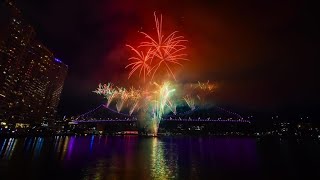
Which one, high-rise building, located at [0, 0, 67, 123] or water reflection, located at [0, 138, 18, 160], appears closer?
water reflection, located at [0, 138, 18, 160]

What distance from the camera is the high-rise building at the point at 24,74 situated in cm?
9331

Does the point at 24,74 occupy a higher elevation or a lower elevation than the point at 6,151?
higher

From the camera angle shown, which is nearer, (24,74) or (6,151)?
(6,151)

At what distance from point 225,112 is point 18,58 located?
109 metres

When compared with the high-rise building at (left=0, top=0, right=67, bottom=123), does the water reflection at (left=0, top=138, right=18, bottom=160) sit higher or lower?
lower

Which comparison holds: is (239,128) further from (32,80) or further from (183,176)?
(183,176)

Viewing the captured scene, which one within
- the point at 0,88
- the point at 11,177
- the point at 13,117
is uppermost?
the point at 0,88

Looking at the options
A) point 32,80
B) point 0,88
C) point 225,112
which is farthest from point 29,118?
point 225,112

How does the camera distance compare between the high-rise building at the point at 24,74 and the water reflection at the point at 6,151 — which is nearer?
the water reflection at the point at 6,151

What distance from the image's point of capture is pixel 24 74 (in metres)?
120

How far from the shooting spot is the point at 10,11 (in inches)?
3644

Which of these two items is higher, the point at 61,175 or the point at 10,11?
the point at 10,11

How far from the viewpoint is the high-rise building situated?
9331 cm

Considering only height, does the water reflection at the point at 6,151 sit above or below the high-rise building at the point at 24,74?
below
